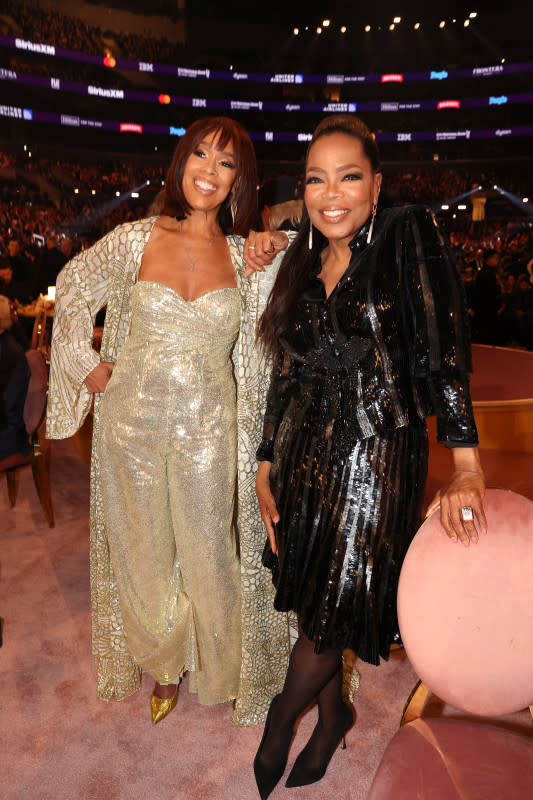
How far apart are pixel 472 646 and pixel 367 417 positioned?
1.71ft

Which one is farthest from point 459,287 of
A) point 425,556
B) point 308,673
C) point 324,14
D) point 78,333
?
point 324,14

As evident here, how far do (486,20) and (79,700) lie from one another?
20451 mm

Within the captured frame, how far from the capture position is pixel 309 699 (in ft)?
5.17

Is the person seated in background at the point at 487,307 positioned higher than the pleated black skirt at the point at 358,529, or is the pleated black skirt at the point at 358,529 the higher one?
the person seated in background at the point at 487,307

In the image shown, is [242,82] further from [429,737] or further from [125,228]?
[429,737]

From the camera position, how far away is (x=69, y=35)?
14.8 meters

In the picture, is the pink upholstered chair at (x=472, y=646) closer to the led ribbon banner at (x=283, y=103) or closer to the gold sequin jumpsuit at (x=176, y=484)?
the gold sequin jumpsuit at (x=176, y=484)

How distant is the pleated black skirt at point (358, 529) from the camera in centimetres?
140

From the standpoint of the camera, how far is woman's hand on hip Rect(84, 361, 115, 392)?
6.12 ft

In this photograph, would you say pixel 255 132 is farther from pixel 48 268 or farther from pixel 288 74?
pixel 48 268

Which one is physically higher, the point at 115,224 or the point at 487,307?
the point at 115,224

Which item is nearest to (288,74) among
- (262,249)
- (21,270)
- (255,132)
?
(255,132)

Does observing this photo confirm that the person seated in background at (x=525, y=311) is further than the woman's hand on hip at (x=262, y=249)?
Yes

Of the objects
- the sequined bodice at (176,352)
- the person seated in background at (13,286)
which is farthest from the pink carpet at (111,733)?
the person seated in background at (13,286)
